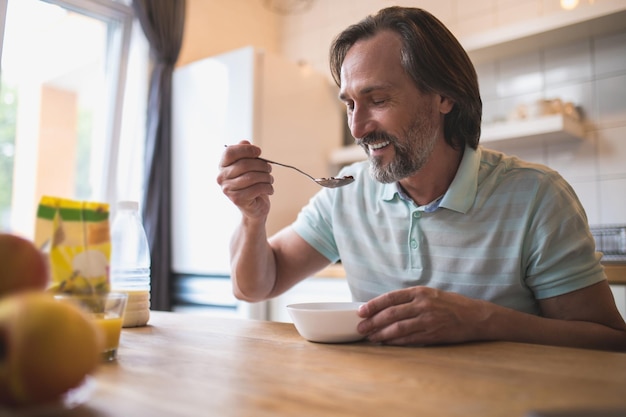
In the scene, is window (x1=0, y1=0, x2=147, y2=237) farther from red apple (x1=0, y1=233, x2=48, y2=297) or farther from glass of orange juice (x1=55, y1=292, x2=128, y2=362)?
red apple (x1=0, y1=233, x2=48, y2=297)

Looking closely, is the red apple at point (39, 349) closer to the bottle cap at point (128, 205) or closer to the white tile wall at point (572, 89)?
the bottle cap at point (128, 205)

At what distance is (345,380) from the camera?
1.77ft

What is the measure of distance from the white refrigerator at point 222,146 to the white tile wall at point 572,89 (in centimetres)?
92

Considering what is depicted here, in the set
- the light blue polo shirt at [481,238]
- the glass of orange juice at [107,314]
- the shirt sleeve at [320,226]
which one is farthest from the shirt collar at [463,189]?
the glass of orange juice at [107,314]

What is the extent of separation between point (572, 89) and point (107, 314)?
236cm

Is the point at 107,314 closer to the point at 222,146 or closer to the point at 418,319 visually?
the point at 418,319

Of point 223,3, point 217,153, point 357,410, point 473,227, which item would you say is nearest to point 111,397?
point 357,410

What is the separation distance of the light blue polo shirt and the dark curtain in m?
1.63

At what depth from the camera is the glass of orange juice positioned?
23.0 inches

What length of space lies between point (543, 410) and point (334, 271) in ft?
5.95

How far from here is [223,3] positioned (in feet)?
10.6

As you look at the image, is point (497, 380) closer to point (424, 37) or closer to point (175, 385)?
point (175, 385)

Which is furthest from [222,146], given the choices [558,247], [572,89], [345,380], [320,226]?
[345,380]

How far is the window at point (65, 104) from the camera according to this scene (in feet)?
7.95
